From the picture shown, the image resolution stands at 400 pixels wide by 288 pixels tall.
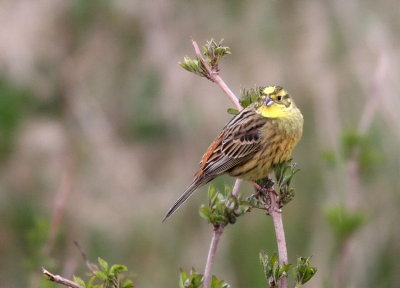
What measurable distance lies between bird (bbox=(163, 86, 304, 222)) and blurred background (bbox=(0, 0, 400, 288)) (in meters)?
2.39

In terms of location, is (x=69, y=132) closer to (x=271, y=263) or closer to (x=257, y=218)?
(x=257, y=218)

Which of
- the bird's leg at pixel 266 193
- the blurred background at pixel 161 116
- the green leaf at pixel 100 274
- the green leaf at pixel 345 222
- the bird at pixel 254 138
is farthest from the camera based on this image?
the blurred background at pixel 161 116

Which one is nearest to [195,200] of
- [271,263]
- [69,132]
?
[69,132]

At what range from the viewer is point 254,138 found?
454 cm

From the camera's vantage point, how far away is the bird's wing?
14.5ft

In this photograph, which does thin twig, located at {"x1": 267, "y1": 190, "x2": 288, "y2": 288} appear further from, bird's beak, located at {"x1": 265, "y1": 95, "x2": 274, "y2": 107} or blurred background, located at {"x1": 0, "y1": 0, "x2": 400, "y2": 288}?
blurred background, located at {"x1": 0, "y1": 0, "x2": 400, "y2": 288}

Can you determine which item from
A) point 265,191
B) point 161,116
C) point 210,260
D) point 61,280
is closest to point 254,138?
point 265,191

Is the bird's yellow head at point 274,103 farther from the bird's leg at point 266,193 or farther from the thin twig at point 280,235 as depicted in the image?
the thin twig at point 280,235

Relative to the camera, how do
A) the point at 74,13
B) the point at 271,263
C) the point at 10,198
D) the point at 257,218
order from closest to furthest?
the point at 271,263 < the point at 257,218 < the point at 10,198 < the point at 74,13

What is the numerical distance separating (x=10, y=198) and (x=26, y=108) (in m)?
0.88

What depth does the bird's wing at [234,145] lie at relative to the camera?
4406 millimetres

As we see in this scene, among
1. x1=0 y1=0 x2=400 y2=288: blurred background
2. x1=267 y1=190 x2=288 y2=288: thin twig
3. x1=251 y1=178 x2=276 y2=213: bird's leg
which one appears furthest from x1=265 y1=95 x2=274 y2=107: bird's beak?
x1=0 y1=0 x2=400 y2=288: blurred background

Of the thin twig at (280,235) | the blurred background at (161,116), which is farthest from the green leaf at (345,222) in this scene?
the blurred background at (161,116)

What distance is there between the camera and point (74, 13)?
28.3ft
